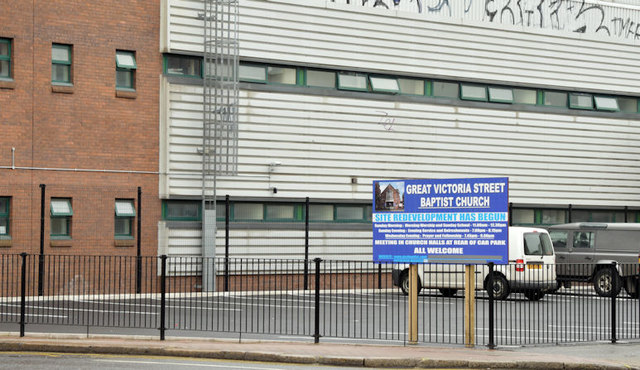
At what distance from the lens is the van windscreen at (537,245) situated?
27.5 meters

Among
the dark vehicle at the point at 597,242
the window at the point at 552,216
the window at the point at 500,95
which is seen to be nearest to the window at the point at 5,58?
the window at the point at 500,95

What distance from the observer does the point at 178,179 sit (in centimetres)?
2888

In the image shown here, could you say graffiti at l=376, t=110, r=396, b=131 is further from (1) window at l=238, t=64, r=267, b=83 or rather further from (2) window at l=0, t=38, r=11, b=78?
(2) window at l=0, t=38, r=11, b=78

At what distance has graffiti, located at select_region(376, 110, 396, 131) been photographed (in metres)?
32.1

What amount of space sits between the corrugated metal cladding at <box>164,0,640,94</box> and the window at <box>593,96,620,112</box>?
38cm

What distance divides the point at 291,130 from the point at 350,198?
9.49 ft

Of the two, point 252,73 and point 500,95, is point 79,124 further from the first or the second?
point 500,95

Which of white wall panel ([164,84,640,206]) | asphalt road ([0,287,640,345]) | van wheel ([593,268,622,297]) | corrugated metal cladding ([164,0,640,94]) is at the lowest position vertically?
asphalt road ([0,287,640,345])

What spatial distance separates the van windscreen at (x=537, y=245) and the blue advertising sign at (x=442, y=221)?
1147 centimetres

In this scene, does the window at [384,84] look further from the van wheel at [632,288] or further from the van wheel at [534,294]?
the van wheel at [534,294]

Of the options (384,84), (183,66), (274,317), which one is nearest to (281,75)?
(183,66)

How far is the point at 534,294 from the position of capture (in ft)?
59.6

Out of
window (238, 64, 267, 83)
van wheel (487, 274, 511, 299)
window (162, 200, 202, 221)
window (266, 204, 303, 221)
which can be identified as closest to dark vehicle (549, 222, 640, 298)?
van wheel (487, 274, 511, 299)

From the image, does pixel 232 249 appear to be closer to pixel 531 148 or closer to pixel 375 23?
pixel 375 23
